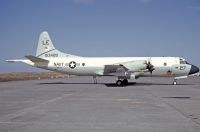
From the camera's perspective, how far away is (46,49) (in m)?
42.1

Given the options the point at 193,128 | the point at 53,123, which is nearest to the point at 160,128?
the point at 193,128

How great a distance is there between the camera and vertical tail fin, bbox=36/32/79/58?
137 ft

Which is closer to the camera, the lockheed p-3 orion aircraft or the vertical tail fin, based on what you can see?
the lockheed p-3 orion aircraft

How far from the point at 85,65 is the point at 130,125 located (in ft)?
98.0

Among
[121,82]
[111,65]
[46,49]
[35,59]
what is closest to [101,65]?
[111,65]

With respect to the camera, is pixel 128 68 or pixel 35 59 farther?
pixel 35 59

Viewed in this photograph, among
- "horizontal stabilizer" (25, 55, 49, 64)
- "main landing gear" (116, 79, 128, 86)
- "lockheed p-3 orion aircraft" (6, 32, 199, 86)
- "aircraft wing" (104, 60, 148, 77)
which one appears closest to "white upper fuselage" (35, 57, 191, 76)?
"lockheed p-3 orion aircraft" (6, 32, 199, 86)

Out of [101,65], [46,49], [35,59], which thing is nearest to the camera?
[35,59]

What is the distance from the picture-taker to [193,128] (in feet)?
31.5

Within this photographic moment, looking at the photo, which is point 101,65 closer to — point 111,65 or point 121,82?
point 111,65

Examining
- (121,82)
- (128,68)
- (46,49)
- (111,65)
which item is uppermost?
(46,49)

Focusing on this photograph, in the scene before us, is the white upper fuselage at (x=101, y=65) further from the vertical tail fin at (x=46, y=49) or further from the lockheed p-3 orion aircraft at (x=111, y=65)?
the vertical tail fin at (x=46, y=49)

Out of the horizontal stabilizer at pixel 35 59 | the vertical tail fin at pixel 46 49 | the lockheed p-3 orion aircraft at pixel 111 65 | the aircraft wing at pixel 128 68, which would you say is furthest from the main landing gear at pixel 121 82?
the horizontal stabilizer at pixel 35 59

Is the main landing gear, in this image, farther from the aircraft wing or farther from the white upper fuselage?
the white upper fuselage
